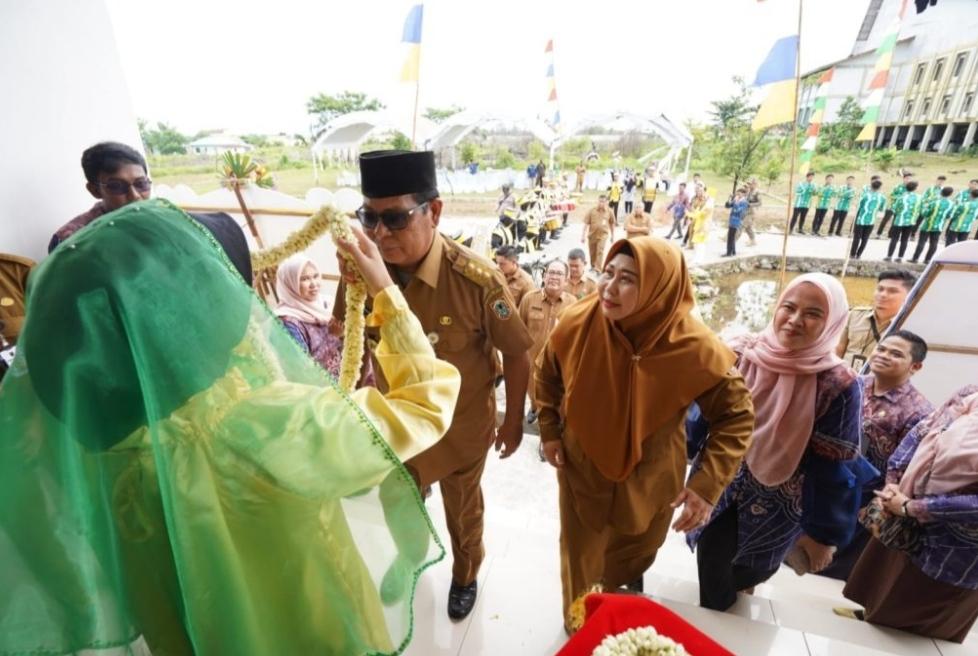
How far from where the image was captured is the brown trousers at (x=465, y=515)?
2.05 meters

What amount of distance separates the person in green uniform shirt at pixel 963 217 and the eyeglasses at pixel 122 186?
1121cm

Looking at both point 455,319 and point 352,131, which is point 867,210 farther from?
point 352,131

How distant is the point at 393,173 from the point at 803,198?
12.1 metres

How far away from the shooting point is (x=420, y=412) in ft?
3.19

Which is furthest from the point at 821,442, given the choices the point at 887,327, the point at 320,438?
the point at 887,327

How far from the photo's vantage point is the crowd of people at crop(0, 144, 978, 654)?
0.72 m

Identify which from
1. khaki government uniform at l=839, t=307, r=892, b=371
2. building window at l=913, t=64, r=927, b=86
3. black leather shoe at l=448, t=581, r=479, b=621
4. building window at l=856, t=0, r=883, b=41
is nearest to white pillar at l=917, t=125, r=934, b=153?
building window at l=913, t=64, r=927, b=86

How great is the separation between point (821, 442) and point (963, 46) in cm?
1056

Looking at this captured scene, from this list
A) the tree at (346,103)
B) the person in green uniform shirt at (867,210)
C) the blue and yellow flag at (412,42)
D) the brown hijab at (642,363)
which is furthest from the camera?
the tree at (346,103)

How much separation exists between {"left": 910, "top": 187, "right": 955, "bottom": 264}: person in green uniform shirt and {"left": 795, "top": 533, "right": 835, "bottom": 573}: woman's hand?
30.2 feet

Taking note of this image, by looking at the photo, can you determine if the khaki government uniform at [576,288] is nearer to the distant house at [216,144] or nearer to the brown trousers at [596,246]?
the brown trousers at [596,246]

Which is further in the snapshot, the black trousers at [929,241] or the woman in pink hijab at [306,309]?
the black trousers at [929,241]

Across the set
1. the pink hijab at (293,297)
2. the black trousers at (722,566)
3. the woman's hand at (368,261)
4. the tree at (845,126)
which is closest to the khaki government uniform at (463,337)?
the woman's hand at (368,261)

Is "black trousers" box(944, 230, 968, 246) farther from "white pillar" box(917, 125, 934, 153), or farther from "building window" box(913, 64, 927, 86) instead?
"building window" box(913, 64, 927, 86)
